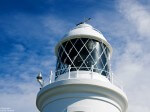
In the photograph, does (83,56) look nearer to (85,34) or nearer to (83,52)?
(83,52)

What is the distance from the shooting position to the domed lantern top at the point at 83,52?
11.5 m

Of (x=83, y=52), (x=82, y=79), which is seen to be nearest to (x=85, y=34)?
(x=83, y=52)

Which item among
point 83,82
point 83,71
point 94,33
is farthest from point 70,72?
point 94,33

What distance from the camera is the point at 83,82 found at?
10352mm

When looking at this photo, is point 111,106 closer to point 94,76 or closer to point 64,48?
point 94,76

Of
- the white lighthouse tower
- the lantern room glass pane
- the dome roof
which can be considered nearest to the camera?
the white lighthouse tower

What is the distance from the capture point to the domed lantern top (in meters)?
11.5

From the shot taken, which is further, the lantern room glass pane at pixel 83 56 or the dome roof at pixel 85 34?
the dome roof at pixel 85 34

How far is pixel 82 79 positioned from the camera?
34.1 feet

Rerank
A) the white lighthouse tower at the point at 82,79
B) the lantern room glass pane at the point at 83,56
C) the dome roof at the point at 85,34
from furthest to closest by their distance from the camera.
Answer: the dome roof at the point at 85,34, the lantern room glass pane at the point at 83,56, the white lighthouse tower at the point at 82,79

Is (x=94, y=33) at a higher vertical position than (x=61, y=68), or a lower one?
higher

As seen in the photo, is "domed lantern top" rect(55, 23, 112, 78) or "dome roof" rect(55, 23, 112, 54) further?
"dome roof" rect(55, 23, 112, 54)

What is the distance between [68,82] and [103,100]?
135 centimetres

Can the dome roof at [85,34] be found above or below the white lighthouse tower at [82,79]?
above
